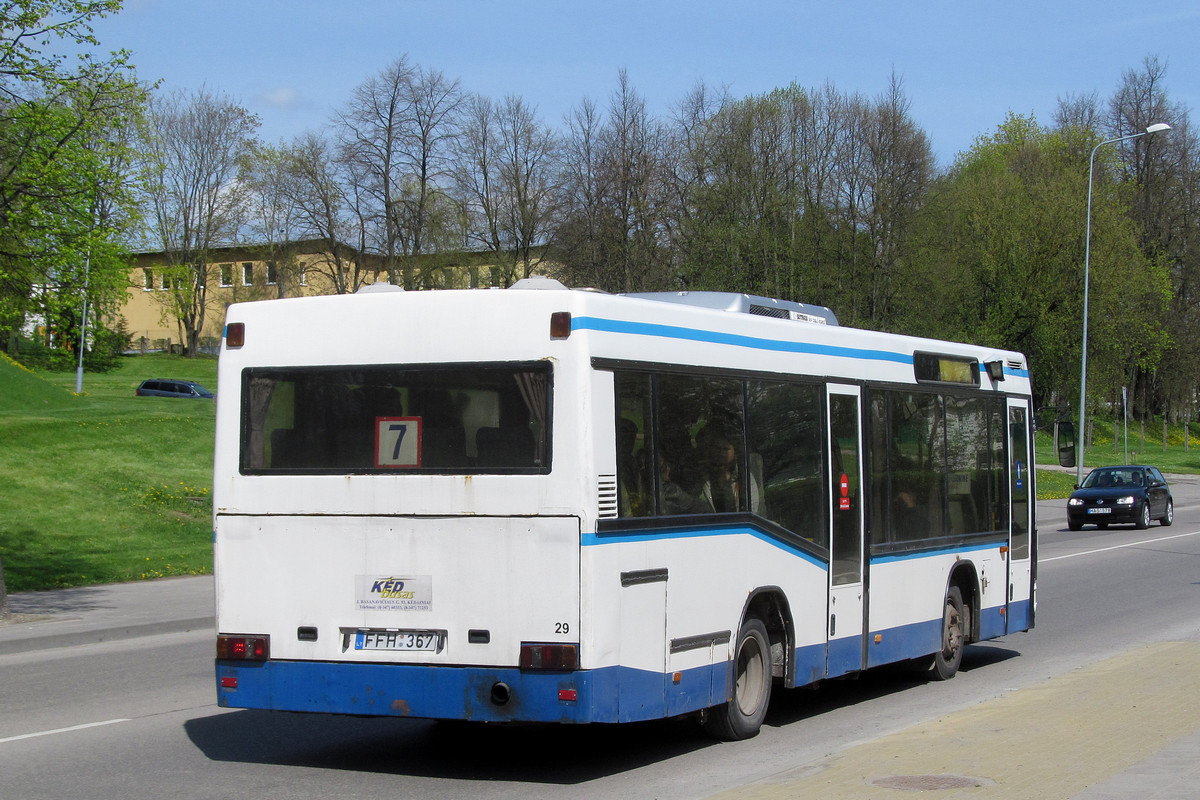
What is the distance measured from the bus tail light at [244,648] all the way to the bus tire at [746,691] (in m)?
2.86

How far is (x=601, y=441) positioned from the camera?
7.40 meters

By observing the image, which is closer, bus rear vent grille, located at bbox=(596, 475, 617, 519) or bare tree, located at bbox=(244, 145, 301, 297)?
bus rear vent grille, located at bbox=(596, 475, 617, 519)

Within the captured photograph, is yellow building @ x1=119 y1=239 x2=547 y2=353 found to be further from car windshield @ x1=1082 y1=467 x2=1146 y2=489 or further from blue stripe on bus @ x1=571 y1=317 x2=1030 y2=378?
→ blue stripe on bus @ x1=571 y1=317 x2=1030 y2=378

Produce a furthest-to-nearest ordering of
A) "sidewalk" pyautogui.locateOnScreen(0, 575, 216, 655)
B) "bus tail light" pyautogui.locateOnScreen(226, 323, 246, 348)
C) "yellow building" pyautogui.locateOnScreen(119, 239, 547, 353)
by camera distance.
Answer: "yellow building" pyautogui.locateOnScreen(119, 239, 547, 353), "sidewalk" pyautogui.locateOnScreen(0, 575, 216, 655), "bus tail light" pyautogui.locateOnScreen(226, 323, 246, 348)

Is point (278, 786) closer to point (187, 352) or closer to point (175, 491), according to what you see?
point (175, 491)

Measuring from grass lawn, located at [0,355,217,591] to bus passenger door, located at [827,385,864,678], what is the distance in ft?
43.3

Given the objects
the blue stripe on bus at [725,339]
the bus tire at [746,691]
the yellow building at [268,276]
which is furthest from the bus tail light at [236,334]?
the yellow building at [268,276]

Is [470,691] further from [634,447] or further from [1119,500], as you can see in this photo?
[1119,500]

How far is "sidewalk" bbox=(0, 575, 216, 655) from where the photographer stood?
14.6 metres

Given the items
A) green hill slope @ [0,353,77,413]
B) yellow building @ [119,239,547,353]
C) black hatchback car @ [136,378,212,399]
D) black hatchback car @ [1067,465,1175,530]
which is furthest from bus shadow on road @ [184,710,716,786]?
black hatchback car @ [136,378,212,399]

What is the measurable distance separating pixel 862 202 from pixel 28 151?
40.0 metres

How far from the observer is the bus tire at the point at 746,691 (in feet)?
28.5

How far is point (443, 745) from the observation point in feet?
29.3

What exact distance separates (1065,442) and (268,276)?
64653mm
